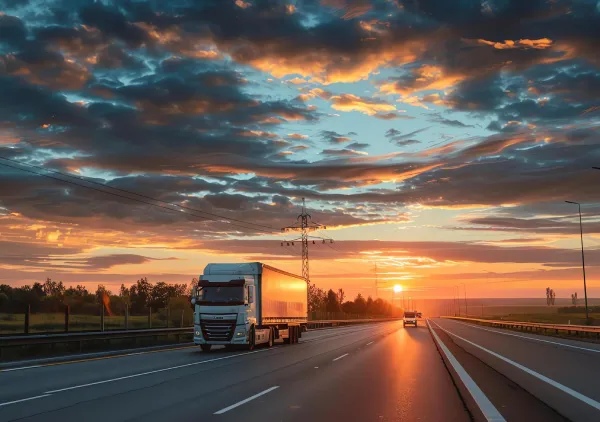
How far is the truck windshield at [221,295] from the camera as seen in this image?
28.4 m

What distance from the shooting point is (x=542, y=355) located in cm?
2656

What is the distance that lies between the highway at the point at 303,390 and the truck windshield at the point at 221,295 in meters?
5.39

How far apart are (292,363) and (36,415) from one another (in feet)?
39.4

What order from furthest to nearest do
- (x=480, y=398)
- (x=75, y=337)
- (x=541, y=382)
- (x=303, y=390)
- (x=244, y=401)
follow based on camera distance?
(x=75, y=337), (x=541, y=382), (x=303, y=390), (x=480, y=398), (x=244, y=401)

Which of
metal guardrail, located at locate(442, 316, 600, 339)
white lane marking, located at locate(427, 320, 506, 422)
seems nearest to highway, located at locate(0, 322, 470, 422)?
white lane marking, located at locate(427, 320, 506, 422)

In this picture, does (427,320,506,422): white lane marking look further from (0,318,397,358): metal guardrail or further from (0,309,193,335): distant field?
(0,309,193,335): distant field

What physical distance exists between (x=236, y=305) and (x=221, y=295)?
2.88 feet

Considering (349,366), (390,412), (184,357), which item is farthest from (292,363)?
(390,412)

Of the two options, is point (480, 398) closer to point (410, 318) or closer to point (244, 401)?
point (244, 401)

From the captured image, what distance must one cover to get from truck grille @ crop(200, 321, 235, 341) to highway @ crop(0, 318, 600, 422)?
16.2ft

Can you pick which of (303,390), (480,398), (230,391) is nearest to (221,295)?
(230,391)

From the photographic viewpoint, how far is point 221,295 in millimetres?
28562

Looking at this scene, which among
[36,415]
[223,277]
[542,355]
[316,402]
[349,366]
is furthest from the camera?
[223,277]

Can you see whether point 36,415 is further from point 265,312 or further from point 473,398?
point 265,312
